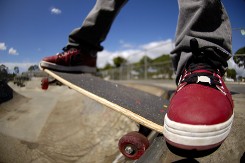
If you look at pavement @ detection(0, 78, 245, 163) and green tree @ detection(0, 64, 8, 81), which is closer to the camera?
pavement @ detection(0, 78, 245, 163)

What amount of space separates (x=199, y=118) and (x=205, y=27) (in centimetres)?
60

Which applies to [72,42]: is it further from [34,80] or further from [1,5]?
[1,5]

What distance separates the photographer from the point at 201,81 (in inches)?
32.5

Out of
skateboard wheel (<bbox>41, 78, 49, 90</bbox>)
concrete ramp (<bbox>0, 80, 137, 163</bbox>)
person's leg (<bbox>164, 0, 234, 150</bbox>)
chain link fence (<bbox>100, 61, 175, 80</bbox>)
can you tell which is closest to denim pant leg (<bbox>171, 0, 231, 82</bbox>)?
person's leg (<bbox>164, 0, 234, 150</bbox>)

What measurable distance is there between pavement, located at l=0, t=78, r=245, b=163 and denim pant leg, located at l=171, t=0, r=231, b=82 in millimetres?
381

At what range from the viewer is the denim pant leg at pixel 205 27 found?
1011 millimetres

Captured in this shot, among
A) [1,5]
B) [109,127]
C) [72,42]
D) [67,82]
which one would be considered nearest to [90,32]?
[72,42]

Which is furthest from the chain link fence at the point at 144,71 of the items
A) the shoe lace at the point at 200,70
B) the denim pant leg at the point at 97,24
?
the shoe lace at the point at 200,70

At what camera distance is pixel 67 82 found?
56.4 inches

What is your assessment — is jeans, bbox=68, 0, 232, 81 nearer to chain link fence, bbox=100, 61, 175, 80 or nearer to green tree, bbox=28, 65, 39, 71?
green tree, bbox=28, 65, 39, 71

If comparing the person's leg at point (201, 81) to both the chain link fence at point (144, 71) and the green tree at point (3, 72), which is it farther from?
the chain link fence at point (144, 71)

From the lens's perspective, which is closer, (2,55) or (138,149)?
(138,149)

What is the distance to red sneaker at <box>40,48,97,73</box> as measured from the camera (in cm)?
170

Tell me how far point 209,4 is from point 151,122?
2.22ft
